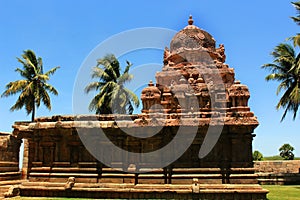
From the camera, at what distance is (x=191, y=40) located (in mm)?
17750

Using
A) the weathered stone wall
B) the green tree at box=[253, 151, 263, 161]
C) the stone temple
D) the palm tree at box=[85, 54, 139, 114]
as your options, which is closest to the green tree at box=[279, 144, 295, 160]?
the green tree at box=[253, 151, 263, 161]

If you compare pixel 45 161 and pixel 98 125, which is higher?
pixel 98 125

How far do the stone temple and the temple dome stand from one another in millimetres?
5545

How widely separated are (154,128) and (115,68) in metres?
16.8

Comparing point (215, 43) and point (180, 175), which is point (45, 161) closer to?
point (180, 175)

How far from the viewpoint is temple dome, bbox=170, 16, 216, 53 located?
57.8ft

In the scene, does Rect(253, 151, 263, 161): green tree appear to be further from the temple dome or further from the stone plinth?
the stone plinth

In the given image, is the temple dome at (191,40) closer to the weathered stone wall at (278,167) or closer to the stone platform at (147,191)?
the stone platform at (147,191)

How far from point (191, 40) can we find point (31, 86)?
14663 mm

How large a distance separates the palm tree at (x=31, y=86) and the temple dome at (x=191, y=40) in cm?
1321

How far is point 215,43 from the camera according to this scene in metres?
18.4

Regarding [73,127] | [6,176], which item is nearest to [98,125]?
[73,127]

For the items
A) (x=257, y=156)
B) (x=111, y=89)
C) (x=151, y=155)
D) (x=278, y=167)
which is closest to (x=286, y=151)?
(x=257, y=156)

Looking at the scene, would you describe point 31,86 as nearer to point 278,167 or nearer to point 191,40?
point 191,40
